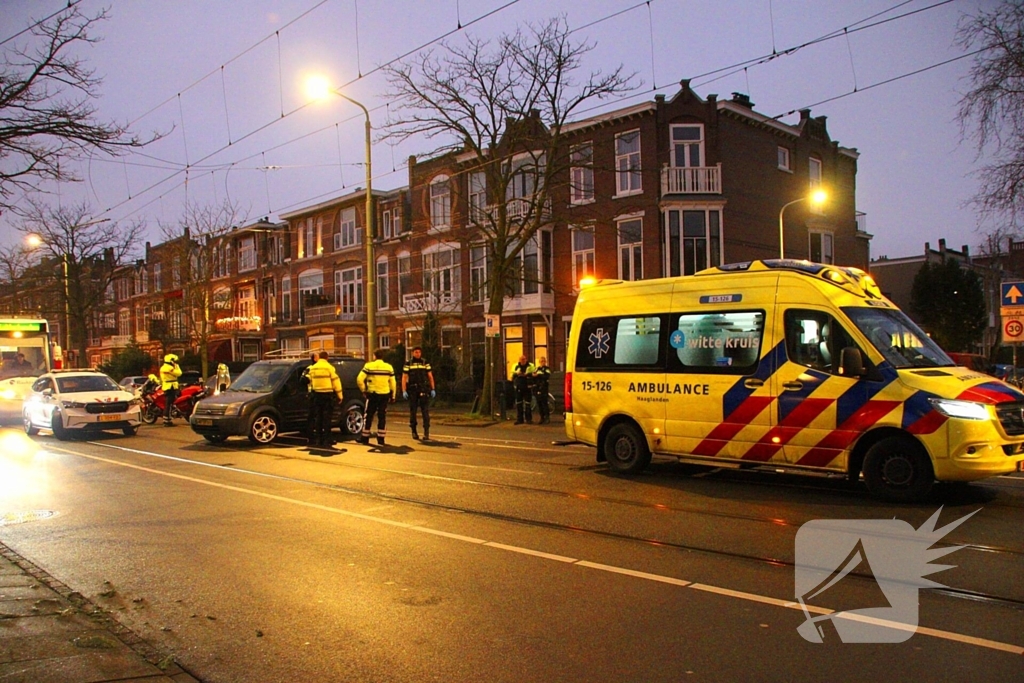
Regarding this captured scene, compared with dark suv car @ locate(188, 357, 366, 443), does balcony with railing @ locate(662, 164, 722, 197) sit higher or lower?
higher

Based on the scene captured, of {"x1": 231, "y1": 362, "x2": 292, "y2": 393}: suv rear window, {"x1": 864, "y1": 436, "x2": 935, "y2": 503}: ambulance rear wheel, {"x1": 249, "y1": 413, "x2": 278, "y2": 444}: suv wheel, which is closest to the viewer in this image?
{"x1": 864, "y1": 436, "x2": 935, "y2": 503}: ambulance rear wheel

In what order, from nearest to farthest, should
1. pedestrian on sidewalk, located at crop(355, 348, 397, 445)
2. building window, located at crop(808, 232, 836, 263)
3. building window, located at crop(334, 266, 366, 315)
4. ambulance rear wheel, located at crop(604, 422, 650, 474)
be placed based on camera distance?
ambulance rear wheel, located at crop(604, 422, 650, 474) → pedestrian on sidewalk, located at crop(355, 348, 397, 445) → building window, located at crop(808, 232, 836, 263) → building window, located at crop(334, 266, 366, 315)

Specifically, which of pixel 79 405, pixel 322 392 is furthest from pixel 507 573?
pixel 79 405

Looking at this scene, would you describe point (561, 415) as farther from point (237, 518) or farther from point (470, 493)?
point (237, 518)

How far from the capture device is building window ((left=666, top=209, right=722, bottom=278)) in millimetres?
29922

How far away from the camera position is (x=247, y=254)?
177ft

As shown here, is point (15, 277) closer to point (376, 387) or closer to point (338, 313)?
point (338, 313)

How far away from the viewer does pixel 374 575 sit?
20.0 feet

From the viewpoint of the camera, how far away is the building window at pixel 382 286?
4222 centimetres

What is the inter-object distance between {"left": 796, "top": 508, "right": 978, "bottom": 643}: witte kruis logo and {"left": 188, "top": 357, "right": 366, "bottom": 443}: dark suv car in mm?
11061

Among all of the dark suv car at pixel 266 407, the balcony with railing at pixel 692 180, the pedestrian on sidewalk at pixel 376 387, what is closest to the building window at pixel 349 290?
the balcony with railing at pixel 692 180

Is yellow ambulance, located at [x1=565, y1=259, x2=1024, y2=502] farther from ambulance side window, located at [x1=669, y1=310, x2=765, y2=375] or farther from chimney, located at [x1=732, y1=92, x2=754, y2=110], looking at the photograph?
chimney, located at [x1=732, y1=92, x2=754, y2=110]

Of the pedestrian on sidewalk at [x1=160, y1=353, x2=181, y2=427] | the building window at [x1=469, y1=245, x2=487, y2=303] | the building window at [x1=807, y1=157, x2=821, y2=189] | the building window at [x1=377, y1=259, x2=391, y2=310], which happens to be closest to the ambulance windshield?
the pedestrian on sidewalk at [x1=160, y1=353, x2=181, y2=427]

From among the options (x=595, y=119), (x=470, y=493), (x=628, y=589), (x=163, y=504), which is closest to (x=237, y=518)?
(x=163, y=504)
